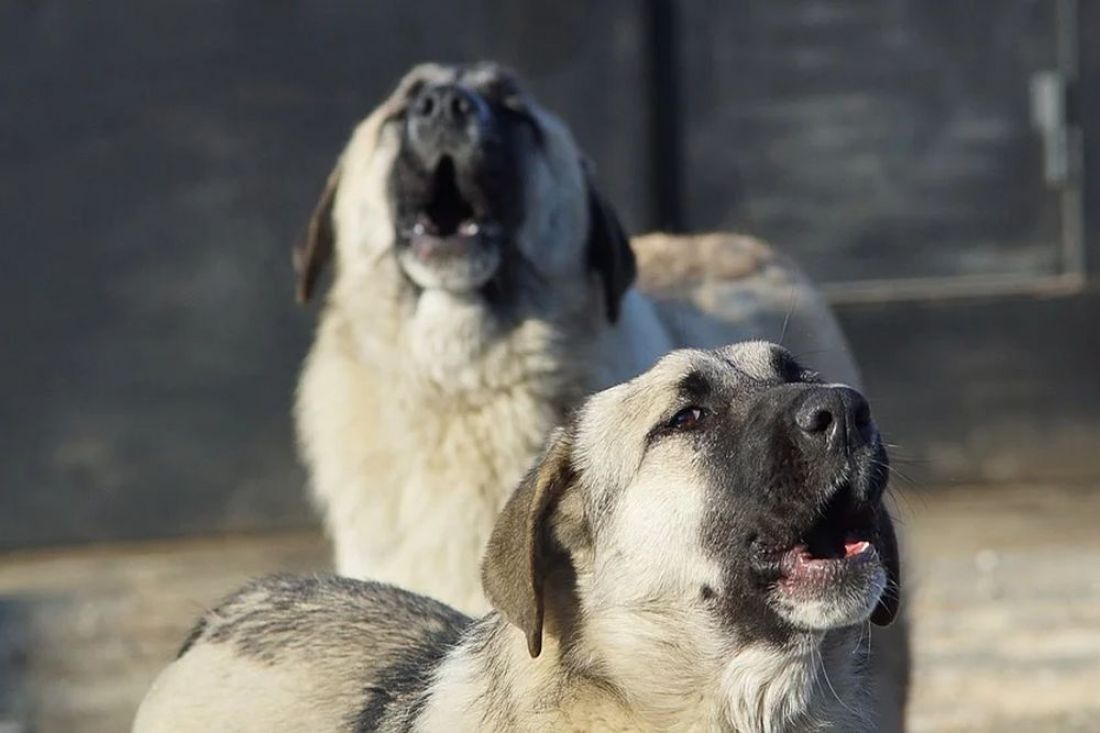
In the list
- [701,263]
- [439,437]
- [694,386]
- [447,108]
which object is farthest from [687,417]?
[701,263]

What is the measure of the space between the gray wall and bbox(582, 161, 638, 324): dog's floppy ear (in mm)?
4370

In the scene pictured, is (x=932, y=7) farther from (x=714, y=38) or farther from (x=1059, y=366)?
(x=1059, y=366)

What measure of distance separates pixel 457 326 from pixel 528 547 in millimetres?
2219

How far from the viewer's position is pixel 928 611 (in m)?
9.53

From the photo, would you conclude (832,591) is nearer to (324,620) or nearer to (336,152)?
(324,620)

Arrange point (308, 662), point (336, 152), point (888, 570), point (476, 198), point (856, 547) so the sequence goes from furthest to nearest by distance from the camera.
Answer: point (336, 152)
point (476, 198)
point (308, 662)
point (888, 570)
point (856, 547)

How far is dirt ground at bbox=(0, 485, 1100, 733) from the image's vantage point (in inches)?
338

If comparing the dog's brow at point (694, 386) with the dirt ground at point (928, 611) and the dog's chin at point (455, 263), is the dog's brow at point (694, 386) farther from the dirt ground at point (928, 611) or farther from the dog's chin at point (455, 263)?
the dirt ground at point (928, 611)

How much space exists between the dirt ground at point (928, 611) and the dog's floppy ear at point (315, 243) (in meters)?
2.29

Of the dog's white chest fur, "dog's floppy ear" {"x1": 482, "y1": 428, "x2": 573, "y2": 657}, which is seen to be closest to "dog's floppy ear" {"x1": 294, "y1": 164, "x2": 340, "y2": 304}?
the dog's white chest fur

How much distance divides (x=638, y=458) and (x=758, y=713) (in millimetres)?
635

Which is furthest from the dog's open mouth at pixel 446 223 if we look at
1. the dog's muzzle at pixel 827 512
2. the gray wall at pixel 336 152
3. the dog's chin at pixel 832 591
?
the gray wall at pixel 336 152

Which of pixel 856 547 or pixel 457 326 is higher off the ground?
pixel 856 547

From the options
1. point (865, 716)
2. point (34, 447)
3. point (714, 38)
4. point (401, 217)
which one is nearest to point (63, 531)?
point (34, 447)
